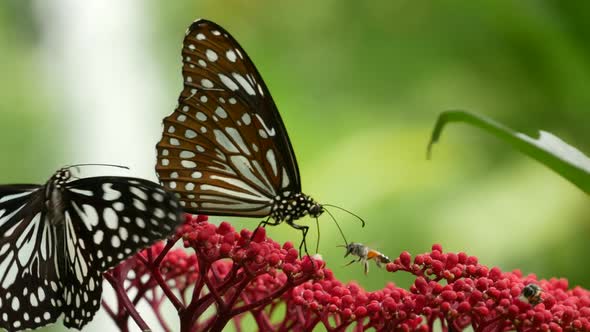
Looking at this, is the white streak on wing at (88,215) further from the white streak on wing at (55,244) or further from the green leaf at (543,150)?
the green leaf at (543,150)

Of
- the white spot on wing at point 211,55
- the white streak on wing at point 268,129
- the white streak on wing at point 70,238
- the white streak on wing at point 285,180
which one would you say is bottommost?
the white streak on wing at point 70,238

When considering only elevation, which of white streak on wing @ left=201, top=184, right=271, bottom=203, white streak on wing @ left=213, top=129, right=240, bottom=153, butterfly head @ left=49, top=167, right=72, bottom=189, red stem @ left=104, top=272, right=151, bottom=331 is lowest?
red stem @ left=104, top=272, right=151, bottom=331

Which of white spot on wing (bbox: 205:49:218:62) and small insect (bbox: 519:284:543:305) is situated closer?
small insect (bbox: 519:284:543:305)

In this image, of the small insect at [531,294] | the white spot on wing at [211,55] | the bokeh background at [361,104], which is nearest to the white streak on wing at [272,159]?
the white spot on wing at [211,55]

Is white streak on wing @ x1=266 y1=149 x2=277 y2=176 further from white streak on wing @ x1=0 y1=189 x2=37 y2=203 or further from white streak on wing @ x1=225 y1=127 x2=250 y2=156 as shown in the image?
white streak on wing @ x1=0 y1=189 x2=37 y2=203

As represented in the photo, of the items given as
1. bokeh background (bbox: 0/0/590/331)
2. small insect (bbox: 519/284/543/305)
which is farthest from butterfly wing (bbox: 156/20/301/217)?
bokeh background (bbox: 0/0/590/331)

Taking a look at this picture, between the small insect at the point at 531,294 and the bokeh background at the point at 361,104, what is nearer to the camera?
the small insect at the point at 531,294

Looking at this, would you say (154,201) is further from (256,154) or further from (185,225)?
(256,154)

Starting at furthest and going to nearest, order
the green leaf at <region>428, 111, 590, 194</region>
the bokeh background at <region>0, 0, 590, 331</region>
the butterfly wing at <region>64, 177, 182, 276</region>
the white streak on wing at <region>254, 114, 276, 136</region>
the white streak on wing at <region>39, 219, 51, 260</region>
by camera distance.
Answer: the bokeh background at <region>0, 0, 590, 331</region>, the white streak on wing at <region>254, 114, 276, 136</region>, the white streak on wing at <region>39, 219, 51, 260</region>, the butterfly wing at <region>64, 177, 182, 276</region>, the green leaf at <region>428, 111, 590, 194</region>

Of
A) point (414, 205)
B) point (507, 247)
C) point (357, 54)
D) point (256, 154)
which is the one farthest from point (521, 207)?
point (256, 154)
